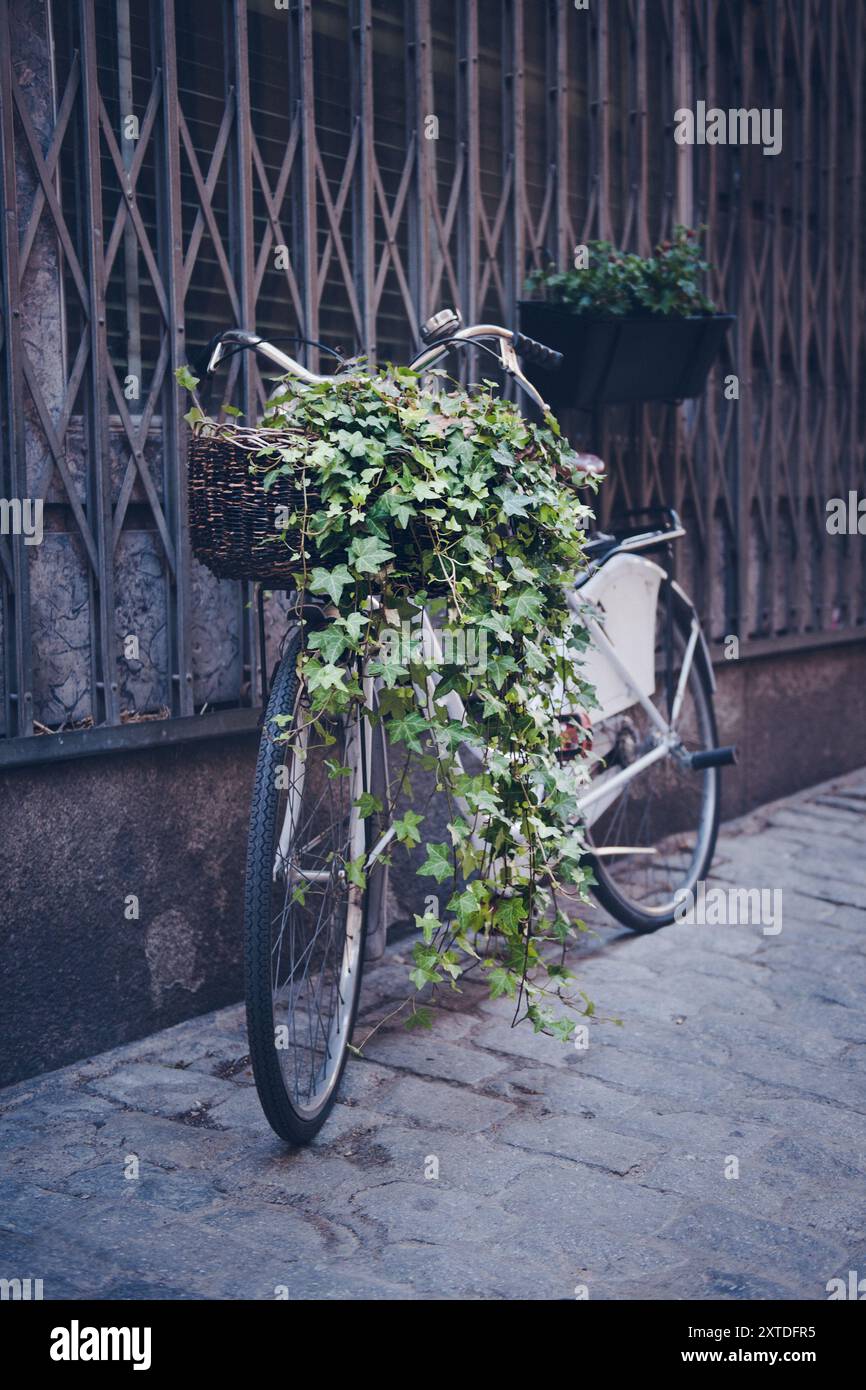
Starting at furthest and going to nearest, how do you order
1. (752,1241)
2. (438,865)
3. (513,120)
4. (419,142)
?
(513,120), (419,142), (438,865), (752,1241)

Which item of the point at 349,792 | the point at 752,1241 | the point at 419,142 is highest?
the point at 419,142

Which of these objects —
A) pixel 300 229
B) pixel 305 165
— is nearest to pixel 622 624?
pixel 300 229

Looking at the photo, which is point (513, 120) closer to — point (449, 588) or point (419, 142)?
point (419, 142)

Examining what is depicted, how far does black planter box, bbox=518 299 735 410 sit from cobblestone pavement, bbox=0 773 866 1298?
6.07ft

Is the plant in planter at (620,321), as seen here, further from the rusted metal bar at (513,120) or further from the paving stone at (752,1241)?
the paving stone at (752,1241)

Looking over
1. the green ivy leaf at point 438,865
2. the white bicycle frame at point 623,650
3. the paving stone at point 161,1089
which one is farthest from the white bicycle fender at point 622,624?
the paving stone at point 161,1089

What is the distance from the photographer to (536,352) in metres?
3.41

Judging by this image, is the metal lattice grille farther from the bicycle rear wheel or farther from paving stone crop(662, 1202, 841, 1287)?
paving stone crop(662, 1202, 841, 1287)

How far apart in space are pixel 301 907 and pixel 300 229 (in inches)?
73.9

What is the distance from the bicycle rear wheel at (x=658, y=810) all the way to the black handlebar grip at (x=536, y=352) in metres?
1.07

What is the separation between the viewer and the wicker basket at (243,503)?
2.87m

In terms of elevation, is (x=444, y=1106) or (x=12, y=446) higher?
(x=12, y=446)

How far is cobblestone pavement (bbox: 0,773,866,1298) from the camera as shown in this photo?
8.34 ft

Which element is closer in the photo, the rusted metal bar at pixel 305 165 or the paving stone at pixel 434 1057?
the paving stone at pixel 434 1057
